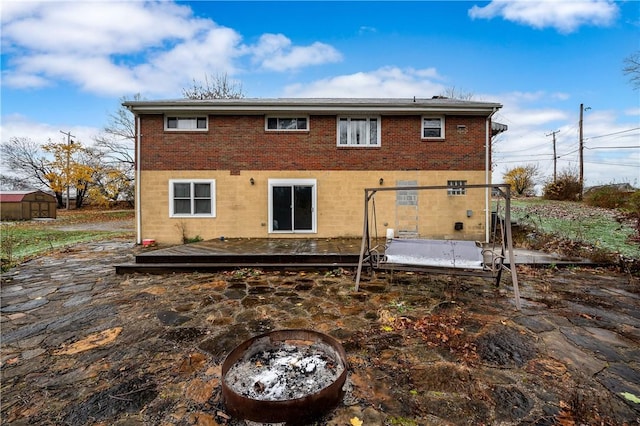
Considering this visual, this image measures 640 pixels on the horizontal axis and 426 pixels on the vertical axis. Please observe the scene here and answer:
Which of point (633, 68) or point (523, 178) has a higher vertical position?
point (633, 68)

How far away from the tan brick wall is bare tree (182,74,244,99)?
1641cm

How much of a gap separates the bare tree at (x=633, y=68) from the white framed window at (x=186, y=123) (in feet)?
58.3

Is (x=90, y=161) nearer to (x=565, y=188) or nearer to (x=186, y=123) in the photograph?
(x=186, y=123)

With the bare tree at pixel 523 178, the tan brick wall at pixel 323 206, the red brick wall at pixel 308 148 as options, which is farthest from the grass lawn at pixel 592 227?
the bare tree at pixel 523 178

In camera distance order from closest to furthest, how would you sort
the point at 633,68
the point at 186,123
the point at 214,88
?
1. the point at 186,123
2. the point at 633,68
3. the point at 214,88

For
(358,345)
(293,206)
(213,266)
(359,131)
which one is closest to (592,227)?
(359,131)

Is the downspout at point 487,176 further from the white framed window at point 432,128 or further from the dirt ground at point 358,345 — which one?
the dirt ground at point 358,345

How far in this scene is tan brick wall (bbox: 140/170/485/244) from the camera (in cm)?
1013

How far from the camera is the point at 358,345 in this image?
305cm

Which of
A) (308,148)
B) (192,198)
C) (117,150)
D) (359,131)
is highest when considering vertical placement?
(117,150)

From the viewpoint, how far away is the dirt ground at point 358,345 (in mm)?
2117

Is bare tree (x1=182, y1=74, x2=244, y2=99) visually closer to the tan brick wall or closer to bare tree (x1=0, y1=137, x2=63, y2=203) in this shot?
the tan brick wall

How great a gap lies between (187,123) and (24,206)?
21.6 m

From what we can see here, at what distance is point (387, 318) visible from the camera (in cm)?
373
